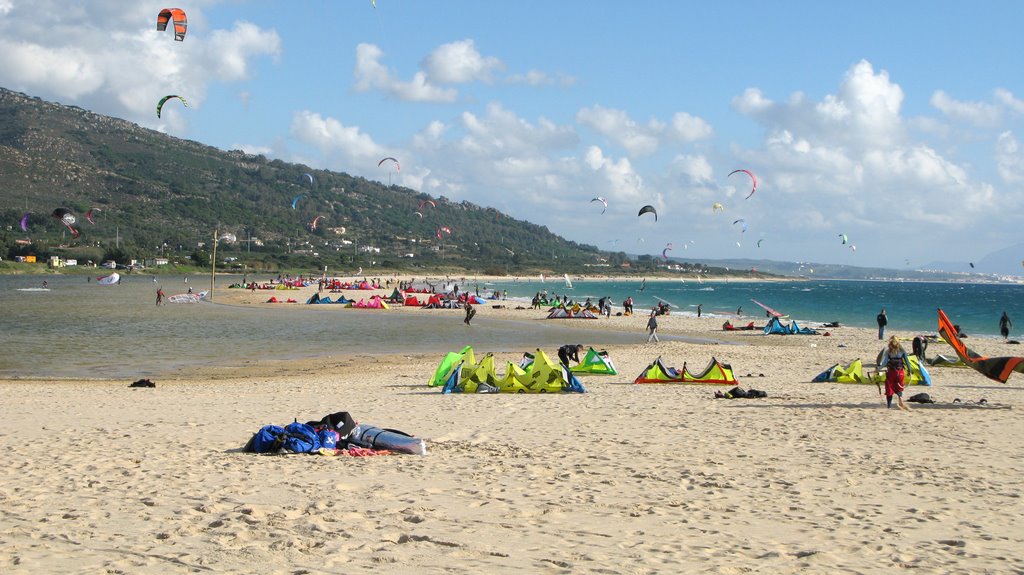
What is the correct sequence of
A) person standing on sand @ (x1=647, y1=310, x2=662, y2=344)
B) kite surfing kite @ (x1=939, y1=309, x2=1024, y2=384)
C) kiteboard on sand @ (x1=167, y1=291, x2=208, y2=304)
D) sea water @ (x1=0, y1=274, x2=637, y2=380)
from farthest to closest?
1. kiteboard on sand @ (x1=167, y1=291, x2=208, y2=304)
2. person standing on sand @ (x1=647, y1=310, x2=662, y2=344)
3. sea water @ (x1=0, y1=274, x2=637, y2=380)
4. kite surfing kite @ (x1=939, y1=309, x2=1024, y2=384)

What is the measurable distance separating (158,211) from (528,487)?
155905 mm

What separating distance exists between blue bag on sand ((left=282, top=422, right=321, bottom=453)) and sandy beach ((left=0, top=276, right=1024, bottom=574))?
366 millimetres

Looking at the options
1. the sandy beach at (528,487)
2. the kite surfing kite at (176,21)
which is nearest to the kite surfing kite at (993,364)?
the sandy beach at (528,487)

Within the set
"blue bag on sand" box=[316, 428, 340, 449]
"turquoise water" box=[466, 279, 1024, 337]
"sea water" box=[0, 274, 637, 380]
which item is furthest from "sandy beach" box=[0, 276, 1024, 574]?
"turquoise water" box=[466, 279, 1024, 337]

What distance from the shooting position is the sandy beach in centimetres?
482

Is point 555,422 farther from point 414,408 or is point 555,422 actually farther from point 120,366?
point 120,366

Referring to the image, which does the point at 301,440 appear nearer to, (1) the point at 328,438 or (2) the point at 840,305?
(1) the point at 328,438

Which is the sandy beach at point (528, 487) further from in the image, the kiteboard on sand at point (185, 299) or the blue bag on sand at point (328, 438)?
the kiteboard on sand at point (185, 299)

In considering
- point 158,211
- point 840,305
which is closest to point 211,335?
point 840,305

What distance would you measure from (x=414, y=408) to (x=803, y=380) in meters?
7.77

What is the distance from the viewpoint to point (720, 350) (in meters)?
23.1

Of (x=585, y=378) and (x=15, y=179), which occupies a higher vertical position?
(x=15, y=179)

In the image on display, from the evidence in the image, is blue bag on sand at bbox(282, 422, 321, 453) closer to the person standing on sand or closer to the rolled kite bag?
the rolled kite bag

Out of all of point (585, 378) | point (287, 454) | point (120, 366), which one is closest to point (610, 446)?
point (287, 454)
